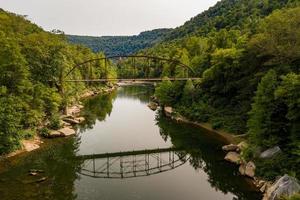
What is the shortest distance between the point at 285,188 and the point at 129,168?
54.1 ft

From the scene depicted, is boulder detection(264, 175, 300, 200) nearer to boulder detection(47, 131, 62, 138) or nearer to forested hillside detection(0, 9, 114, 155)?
forested hillside detection(0, 9, 114, 155)

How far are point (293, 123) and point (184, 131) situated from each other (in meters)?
22.4

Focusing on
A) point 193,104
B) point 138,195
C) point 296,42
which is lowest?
point 138,195

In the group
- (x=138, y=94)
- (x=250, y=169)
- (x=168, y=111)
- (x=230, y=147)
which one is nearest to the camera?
(x=250, y=169)

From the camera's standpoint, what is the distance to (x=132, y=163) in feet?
129

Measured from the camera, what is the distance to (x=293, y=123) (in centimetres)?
3059

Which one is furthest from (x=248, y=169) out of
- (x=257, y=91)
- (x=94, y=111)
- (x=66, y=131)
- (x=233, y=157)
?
(x=94, y=111)

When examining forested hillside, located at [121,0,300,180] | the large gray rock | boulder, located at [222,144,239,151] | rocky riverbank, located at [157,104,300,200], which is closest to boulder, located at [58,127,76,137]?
forested hillside, located at [121,0,300,180]

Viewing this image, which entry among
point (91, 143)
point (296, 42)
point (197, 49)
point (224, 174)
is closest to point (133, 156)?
point (91, 143)

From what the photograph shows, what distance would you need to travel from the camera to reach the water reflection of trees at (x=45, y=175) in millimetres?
28941

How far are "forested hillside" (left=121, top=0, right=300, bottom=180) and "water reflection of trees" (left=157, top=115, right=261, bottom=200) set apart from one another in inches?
87.1

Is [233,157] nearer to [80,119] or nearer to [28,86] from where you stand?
[28,86]

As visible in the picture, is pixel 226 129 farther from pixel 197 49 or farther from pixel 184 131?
pixel 197 49

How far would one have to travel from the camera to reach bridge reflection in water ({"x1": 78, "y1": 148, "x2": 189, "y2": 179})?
3556 centimetres
